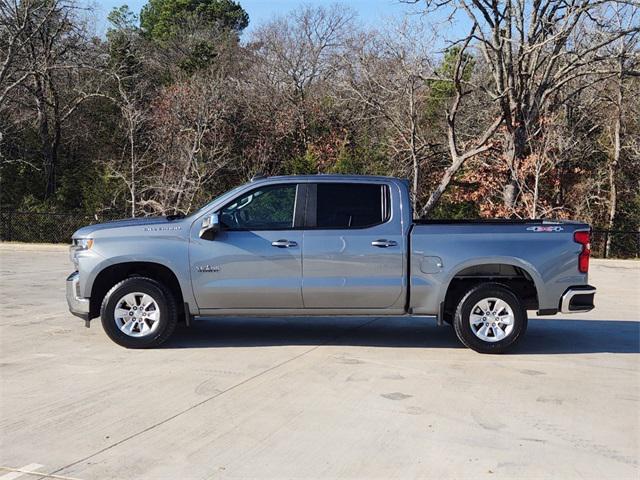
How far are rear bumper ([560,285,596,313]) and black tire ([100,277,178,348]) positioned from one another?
175 inches

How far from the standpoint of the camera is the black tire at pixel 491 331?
26.4 ft

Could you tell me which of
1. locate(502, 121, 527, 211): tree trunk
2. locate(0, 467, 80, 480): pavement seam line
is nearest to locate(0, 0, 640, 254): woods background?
locate(502, 121, 527, 211): tree trunk

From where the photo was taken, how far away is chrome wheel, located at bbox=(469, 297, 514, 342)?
8.06 meters

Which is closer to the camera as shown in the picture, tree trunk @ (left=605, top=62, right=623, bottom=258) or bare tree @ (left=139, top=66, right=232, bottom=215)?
bare tree @ (left=139, top=66, right=232, bottom=215)

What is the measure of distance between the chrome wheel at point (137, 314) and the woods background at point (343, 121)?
17.5m

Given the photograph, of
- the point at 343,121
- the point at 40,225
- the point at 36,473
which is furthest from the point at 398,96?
the point at 36,473

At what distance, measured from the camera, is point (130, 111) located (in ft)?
90.2

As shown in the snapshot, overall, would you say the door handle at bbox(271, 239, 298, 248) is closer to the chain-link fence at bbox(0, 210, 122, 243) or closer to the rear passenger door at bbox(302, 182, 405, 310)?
the rear passenger door at bbox(302, 182, 405, 310)

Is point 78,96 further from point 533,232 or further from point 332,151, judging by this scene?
point 533,232

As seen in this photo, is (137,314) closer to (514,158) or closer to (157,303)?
(157,303)

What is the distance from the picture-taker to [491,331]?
26.6 feet

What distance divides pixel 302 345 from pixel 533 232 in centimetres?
300

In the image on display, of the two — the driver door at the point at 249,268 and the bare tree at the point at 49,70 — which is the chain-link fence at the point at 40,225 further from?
the driver door at the point at 249,268

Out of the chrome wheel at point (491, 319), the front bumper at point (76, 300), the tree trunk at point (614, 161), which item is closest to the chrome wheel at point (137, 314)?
the front bumper at point (76, 300)
